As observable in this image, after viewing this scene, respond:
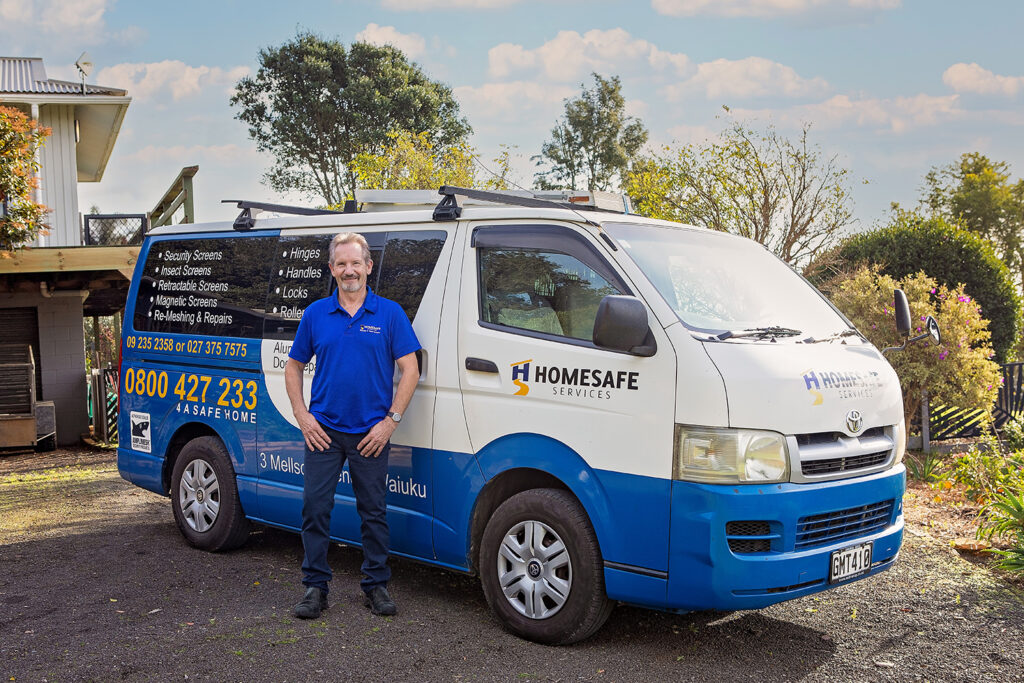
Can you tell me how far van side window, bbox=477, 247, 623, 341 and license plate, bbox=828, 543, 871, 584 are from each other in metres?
1.54

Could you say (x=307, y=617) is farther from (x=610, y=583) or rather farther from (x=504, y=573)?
(x=610, y=583)

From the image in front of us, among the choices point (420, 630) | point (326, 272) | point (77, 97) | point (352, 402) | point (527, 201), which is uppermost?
point (77, 97)

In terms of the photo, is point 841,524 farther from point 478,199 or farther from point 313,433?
point 313,433

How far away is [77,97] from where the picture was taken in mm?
16297

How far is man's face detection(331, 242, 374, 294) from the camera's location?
4898mm

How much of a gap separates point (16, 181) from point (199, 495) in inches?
292

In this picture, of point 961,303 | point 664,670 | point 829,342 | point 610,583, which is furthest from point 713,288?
point 961,303

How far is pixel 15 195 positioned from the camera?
11867 millimetres

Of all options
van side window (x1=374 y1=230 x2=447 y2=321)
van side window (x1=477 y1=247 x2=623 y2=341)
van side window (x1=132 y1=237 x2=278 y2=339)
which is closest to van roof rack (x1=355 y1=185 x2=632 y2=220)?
van side window (x1=374 y1=230 x2=447 y2=321)

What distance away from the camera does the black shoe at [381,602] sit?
4.97 m

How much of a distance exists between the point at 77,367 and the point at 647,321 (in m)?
15.0

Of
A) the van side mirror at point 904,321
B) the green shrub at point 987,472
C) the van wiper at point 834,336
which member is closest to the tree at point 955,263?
the green shrub at point 987,472

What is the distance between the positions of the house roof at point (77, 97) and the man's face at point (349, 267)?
13.6 meters

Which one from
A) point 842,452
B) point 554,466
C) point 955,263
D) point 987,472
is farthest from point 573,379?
point 955,263
